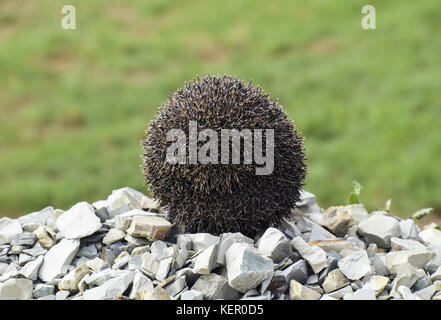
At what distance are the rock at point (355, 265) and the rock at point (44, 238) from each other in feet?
9.16

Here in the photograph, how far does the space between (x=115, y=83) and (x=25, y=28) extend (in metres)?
3.77

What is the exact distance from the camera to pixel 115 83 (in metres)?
12.8

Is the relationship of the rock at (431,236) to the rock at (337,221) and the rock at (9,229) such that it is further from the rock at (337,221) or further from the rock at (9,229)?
the rock at (9,229)

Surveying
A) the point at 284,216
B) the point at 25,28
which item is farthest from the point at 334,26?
the point at 284,216

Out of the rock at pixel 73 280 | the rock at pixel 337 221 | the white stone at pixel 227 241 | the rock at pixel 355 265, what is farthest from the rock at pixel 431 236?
the rock at pixel 73 280

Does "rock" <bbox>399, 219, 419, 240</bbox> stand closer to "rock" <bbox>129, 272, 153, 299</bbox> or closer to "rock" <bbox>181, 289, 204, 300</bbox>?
"rock" <bbox>181, 289, 204, 300</bbox>

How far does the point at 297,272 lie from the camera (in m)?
4.92

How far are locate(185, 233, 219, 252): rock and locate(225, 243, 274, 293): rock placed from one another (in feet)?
1.28

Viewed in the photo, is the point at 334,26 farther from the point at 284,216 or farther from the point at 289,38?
the point at 284,216

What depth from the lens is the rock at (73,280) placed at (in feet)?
16.6

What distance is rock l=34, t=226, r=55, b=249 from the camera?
5.76 m

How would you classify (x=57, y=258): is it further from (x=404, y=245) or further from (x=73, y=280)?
(x=404, y=245)

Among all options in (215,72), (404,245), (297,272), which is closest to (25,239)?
(297,272)

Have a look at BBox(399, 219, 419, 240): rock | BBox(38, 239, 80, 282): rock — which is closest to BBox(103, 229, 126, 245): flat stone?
BBox(38, 239, 80, 282): rock
